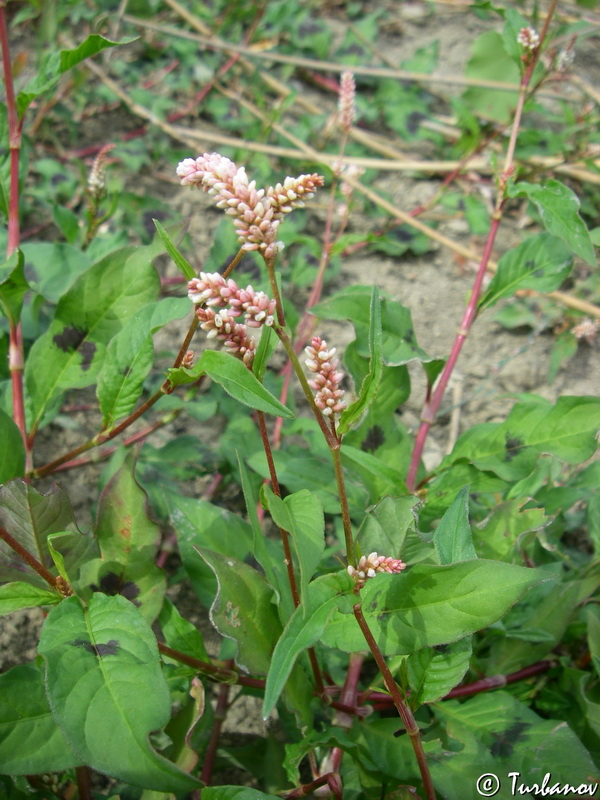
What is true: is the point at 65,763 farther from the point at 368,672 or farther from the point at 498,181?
the point at 498,181

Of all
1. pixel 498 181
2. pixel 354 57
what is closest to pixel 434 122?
pixel 354 57

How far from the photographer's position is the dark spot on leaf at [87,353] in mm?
1629

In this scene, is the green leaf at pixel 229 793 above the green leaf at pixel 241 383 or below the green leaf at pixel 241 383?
below

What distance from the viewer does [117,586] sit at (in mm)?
1366

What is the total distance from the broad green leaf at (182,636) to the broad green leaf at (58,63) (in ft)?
3.77

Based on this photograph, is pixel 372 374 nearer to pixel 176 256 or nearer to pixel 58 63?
pixel 176 256

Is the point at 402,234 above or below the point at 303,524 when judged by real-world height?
above

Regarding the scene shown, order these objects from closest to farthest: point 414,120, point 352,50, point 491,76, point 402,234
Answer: point 402,234 → point 491,76 → point 414,120 → point 352,50

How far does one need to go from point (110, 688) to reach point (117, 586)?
321 millimetres

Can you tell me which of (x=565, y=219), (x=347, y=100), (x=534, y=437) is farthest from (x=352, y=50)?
(x=534, y=437)

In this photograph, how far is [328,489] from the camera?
5.12 ft

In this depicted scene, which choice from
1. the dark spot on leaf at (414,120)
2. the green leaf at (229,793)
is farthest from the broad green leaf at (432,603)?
the dark spot on leaf at (414,120)

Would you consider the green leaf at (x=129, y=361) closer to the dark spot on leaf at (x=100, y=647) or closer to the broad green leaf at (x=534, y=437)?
the dark spot on leaf at (x=100, y=647)

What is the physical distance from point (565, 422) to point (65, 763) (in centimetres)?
121
